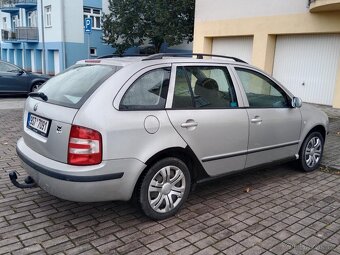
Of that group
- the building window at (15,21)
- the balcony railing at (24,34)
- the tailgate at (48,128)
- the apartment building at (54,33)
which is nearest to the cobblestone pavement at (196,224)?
the tailgate at (48,128)

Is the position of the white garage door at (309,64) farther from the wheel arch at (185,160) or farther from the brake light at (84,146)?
the brake light at (84,146)

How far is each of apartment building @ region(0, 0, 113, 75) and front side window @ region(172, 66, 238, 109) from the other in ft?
66.9

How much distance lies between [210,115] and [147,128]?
0.85 m

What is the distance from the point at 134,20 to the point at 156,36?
236 centimetres

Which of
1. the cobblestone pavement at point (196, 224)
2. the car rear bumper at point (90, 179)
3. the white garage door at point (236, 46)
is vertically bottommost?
the cobblestone pavement at point (196, 224)

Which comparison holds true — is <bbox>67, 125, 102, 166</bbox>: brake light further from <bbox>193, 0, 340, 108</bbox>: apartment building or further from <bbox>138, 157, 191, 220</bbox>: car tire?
<bbox>193, 0, 340, 108</bbox>: apartment building

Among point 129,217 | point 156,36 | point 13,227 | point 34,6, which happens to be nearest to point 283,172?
point 129,217

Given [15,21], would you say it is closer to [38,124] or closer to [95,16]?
[95,16]

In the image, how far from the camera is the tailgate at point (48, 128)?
326cm

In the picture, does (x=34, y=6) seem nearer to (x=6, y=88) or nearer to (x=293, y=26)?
(x=6, y=88)

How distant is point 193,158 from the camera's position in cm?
387

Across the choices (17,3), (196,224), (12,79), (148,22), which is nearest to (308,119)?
(196,224)

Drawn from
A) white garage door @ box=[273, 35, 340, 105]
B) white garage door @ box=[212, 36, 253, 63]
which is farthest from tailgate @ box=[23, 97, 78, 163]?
white garage door @ box=[212, 36, 253, 63]

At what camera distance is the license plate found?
349 cm
